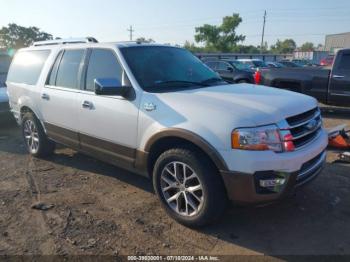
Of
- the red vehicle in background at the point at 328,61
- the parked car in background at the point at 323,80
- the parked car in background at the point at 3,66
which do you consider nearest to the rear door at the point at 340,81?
the parked car in background at the point at 323,80

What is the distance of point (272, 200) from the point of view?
3484 millimetres

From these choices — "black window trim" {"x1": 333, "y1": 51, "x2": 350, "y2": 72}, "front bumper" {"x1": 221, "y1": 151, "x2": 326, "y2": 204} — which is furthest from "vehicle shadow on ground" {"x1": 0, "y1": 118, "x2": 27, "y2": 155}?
"black window trim" {"x1": 333, "y1": 51, "x2": 350, "y2": 72}

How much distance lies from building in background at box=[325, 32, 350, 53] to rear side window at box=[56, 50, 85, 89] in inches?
2420

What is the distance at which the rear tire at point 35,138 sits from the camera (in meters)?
6.18

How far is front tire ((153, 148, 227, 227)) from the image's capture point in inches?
142

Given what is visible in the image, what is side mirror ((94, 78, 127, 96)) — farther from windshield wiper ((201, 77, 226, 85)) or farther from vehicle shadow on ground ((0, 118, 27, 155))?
vehicle shadow on ground ((0, 118, 27, 155))

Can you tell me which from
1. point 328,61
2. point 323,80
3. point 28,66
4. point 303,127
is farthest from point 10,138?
point 328,61

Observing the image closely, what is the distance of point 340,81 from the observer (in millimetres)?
9680

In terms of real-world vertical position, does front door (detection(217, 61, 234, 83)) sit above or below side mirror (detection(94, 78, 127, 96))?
below

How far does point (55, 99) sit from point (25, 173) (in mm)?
1278

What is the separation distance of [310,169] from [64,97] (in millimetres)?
3328

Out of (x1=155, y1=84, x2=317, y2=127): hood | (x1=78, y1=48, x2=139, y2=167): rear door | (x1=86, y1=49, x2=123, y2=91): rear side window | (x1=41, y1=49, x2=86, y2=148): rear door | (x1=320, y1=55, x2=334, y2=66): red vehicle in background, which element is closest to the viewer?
(x1=155, y1=84, x2=317, y2=127): hood

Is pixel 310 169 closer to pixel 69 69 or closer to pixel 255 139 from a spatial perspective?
pixel 255 139

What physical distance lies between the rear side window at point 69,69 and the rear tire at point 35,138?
1.08 meters
